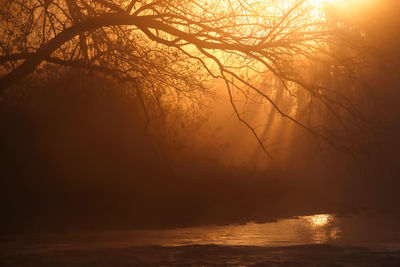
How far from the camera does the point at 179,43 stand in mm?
13266

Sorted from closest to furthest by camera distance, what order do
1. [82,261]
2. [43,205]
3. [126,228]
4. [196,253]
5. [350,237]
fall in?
[82,261] < [196,253] < [350,237] < [126,228] < [43,205]

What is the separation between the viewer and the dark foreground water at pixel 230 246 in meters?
10.1

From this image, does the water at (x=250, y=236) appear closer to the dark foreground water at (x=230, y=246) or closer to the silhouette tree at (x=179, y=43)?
the dark foreground water at (x=230, y=246)

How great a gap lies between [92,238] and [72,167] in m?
5.43

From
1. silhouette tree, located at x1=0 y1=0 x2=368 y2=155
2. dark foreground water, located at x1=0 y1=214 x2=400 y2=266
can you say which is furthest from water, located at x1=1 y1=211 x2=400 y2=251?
silhouette tree, located at x1=0 y1=0 x2=368 y2=155

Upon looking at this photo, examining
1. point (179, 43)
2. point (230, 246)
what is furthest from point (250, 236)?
point (179, 43)

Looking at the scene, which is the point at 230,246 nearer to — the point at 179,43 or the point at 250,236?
the point at 250,236

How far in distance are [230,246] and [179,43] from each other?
388 centimetres

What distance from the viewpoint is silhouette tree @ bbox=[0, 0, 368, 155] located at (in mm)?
11852

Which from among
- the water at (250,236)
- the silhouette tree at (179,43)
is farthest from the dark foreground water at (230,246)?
the silhouette tree at (179,43)

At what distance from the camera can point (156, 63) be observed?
1312 centimetres

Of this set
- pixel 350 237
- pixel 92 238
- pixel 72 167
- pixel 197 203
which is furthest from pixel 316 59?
pixel 72 167

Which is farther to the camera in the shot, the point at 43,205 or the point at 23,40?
the point at 43,205

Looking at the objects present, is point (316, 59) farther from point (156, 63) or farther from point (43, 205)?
point (43, 205)
